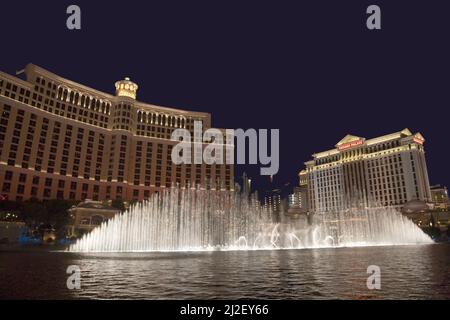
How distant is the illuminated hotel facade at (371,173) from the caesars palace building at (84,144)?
162 feet

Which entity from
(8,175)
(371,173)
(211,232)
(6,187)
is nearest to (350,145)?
(371,173)

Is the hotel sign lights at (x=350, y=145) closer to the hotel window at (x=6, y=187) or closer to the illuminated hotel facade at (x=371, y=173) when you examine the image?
the illuminated hotel facade at (x=371, y=173)

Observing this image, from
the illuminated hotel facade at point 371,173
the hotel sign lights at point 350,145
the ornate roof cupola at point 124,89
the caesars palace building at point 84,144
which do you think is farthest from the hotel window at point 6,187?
the hotel sign lights at point 350,145

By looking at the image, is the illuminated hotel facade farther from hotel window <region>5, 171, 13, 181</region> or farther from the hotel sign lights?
hotel window <region>5, 171, 13, 181</region>

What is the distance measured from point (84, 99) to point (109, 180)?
29.0 metres

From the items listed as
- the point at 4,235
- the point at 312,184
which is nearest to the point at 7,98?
the point at 4,235

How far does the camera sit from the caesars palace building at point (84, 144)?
287ft

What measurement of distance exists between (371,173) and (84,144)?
11006 cm

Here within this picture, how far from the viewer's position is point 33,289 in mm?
10383

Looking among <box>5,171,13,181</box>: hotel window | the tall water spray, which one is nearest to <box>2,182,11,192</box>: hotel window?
<box>5,171,13,181</box>: hotel window

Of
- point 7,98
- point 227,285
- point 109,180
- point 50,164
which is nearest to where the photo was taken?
point 227,285

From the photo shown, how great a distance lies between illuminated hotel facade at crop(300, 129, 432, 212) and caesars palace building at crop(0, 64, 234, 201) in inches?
1946
